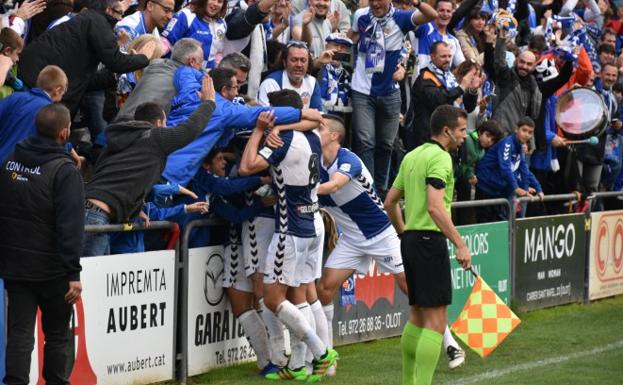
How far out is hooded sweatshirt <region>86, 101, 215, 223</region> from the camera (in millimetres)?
9211

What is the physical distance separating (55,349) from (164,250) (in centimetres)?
203

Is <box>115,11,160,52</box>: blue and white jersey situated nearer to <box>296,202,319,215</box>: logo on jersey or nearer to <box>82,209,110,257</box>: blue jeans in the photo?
<box>296,202,319,215</box>: logo on jersey

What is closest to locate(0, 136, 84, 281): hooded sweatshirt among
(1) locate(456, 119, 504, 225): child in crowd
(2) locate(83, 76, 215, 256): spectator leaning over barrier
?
(2) locate(83, 76, 215, 256): spectator leaning over barrier

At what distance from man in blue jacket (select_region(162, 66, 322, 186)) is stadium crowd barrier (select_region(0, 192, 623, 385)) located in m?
0.49

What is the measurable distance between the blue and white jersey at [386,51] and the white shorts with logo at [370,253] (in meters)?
2.62

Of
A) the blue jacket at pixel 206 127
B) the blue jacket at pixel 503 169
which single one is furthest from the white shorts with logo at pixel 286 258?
the blue jacket at pixel 503 169

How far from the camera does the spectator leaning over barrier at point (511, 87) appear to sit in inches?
612

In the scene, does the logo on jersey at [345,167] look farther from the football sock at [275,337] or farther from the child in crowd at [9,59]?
the child in crowd at [9,59]

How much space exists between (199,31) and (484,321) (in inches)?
163

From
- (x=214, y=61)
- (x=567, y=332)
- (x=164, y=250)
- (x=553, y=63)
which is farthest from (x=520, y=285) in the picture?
(x=164, y=250)

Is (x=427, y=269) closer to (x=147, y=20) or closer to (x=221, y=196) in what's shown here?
(x=221, y=196)

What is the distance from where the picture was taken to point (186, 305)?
404 inches

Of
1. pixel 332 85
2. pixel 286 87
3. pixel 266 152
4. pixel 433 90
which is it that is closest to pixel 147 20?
pixel 286 87

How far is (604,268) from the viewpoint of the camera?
55.0 ft
